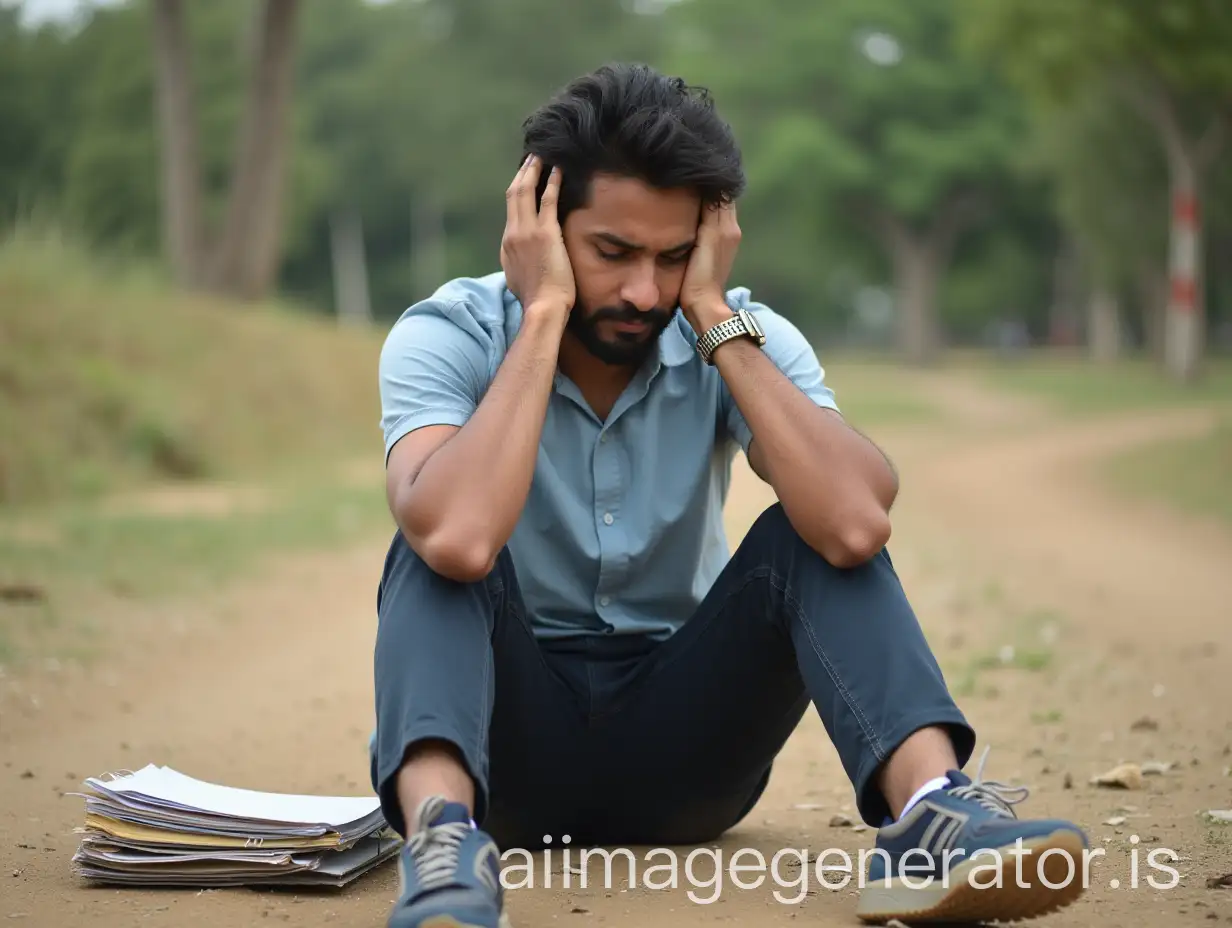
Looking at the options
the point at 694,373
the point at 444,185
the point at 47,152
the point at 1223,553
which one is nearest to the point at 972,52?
the point at 1223,553

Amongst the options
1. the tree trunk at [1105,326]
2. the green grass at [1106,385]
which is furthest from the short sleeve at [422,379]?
the tree trunk at [1105,326]

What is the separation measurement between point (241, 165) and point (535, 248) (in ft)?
59.4

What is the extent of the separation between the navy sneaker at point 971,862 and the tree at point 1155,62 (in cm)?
2160

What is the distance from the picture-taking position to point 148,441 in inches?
574

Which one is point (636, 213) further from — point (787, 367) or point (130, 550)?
point (130, 550)

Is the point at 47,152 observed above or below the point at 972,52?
above

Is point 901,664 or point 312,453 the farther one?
point 312,453

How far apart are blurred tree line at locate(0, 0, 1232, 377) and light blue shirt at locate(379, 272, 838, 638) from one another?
43.9 feet

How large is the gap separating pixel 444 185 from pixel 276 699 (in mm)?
62000

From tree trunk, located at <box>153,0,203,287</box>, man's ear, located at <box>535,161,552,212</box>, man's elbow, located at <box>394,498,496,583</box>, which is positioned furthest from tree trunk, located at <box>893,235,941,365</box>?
man's elbow, located at <box>394,498,496,583</box>

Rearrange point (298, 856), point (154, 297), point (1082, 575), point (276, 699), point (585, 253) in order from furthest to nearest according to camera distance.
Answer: point (154, 297)
point (1082, 575)
point (276, 699)
point (585, 253)
point (298, 856)

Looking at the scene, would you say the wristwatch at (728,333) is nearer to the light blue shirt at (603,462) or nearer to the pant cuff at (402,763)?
the light blue shirt at (603,462)

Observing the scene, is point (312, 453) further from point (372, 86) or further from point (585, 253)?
point (372, 86)

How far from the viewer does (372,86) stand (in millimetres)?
68750
